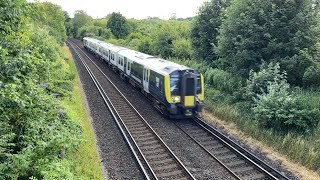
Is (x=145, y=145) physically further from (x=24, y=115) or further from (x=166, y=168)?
(x=24, y=115)

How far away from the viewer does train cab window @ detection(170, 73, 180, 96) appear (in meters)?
14.5

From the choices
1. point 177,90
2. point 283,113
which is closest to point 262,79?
point 283,113

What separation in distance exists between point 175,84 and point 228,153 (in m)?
4.63

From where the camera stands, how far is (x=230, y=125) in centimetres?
1471

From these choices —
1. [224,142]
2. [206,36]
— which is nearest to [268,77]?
[224,142]

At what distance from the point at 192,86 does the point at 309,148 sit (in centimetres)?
603

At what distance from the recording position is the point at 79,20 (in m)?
93.9

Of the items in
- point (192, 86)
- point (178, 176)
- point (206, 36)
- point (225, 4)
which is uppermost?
point (225, 4)

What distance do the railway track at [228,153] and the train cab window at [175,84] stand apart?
5.58ft

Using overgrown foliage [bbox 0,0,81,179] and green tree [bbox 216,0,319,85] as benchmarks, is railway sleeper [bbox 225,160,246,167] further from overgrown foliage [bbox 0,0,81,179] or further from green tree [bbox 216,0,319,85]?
green tree [bbox 216,0,319,85]

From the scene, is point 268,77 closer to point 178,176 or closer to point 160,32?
point 178,176

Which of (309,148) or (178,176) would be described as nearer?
(178,176)

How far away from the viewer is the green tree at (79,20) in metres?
93.7

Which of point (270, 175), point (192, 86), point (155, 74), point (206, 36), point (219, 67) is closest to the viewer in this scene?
point (270, 175)
